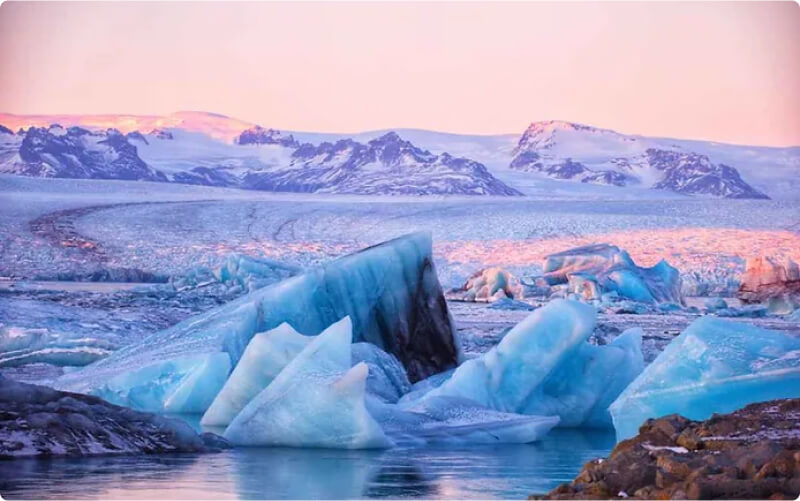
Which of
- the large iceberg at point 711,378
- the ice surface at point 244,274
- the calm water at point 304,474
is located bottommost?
the ice surface at point 244,274

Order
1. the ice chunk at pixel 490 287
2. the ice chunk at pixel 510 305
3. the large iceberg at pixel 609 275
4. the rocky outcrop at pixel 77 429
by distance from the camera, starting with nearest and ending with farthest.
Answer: the rocky outcrop at pixel 77 429, the ice chunk at pixel 510 305, the large iceberg at pixel 609 275, the ice chunk at pixel 490 287

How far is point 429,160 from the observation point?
77.4 ft

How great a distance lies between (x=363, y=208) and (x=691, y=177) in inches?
257

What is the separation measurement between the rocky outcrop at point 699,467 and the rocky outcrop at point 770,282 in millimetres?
10324

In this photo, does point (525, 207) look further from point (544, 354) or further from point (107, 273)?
point (544, 354)

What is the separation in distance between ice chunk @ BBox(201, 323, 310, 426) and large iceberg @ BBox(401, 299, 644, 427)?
66cm

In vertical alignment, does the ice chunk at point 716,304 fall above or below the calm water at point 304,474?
below

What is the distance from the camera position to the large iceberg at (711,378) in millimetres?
5754

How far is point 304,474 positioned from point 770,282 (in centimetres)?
1119

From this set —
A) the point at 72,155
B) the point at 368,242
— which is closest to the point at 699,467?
the point at 368,242

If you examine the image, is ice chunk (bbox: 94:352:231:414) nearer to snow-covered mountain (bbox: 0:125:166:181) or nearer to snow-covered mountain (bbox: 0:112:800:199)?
snow-covered mountain (bbox: 0:125:166:181)

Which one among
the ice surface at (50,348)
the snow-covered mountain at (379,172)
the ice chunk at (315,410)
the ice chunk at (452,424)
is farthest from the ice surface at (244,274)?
the snow-covered mountain at (379,172)

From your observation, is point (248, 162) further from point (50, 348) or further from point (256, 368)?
point (256, 368)

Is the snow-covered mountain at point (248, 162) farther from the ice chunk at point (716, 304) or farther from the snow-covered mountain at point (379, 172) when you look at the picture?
the ice chunk at point (716, 304)
